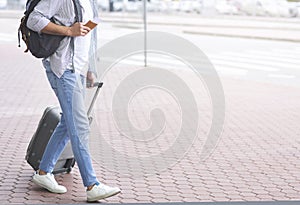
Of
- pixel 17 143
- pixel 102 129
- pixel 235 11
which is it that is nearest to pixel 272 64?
pixel 102 129

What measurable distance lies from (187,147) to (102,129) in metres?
1.49

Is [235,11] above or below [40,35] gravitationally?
below

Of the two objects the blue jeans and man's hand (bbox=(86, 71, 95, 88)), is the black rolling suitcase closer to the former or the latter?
man's hand (bbox=(86, 71, 95, 88))

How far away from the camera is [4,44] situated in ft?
78.0

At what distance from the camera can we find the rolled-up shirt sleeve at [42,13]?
493 centimetres

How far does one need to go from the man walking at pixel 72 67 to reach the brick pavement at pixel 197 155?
0.39 m

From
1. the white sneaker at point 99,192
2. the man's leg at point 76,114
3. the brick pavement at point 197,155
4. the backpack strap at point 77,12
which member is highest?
the backpack strap at point 77,12

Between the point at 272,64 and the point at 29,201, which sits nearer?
the point at 29,201

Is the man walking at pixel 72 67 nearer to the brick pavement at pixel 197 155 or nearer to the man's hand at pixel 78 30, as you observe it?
the man's hand at pixel 78 30

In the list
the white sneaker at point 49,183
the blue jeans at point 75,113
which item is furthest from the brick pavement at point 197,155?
the blue jeans at point 75,113

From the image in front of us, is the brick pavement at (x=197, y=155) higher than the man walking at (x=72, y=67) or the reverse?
the reverse

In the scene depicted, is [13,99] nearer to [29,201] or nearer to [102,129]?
[102,129]

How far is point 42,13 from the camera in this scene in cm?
496

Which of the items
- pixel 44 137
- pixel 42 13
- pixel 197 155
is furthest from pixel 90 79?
pixel 197 155
